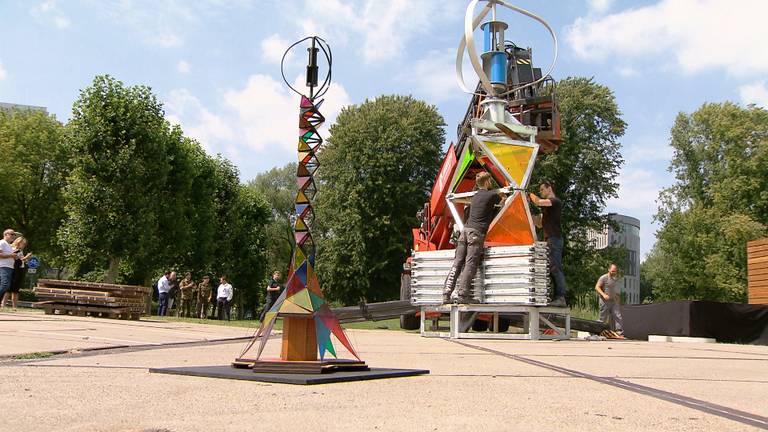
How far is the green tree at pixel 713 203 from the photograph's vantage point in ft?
142

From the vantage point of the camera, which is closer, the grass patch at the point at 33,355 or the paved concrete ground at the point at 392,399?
the paved concrete ground at the point at 392,399

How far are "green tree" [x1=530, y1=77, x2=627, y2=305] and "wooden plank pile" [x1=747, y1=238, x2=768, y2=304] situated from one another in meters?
16.5

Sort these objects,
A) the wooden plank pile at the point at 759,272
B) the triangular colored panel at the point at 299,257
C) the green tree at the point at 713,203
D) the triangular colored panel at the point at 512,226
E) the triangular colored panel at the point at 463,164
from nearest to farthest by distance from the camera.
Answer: the triangular colored panel at the point at 299,257, the triangular colored panel at the point at 512,226, the triangular colored panel at the point at 463,164, the wooden plank pile at the point at 759,272, the green tree at the point at 713,203

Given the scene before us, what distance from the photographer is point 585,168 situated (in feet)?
129

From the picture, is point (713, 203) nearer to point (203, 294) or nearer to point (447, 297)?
point (203, 294)

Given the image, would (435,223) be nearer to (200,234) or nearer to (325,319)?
(325,319)

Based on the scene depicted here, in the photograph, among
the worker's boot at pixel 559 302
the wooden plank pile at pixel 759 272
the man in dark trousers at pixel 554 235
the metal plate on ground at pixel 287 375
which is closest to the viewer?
the metal plate on ground at pixel 287 375

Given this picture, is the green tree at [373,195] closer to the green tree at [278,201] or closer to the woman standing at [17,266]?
the green tree at [278,201]

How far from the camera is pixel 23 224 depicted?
39656 millimetres

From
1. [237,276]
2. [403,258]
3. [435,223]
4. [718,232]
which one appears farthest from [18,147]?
[718,232]

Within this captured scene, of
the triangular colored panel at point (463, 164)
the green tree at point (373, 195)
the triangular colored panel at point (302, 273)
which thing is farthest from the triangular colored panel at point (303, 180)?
the green tree at point (373, 195)

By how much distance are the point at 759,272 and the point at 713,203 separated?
2959cm

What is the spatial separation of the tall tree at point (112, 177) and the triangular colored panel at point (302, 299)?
87.0ft

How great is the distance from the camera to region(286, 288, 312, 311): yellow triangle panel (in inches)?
189
